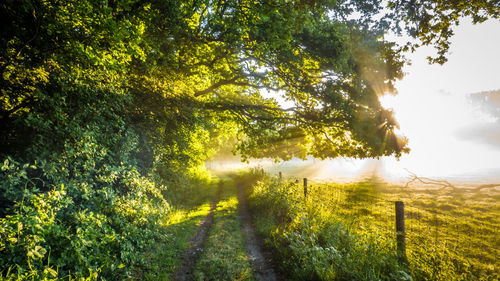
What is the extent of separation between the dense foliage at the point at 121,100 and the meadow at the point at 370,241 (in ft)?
13.3

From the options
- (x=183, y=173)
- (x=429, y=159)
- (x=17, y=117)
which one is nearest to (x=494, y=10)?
(x=17, y=117)

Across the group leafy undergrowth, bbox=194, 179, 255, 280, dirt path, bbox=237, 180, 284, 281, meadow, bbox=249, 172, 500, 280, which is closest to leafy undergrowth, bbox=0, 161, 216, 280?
leafy undergrowth, bbox=194, 179, 255, 280

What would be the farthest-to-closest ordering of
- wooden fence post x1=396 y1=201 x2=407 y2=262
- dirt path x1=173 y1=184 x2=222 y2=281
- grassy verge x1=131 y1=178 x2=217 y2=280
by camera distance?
dirt path x1=173 y1=184 x2=222 y2=281 < grassy verge x1=131 y1=178 x2=217 y2=280 < wooden fence post x1=396 y1=201 x2=407 y2=262

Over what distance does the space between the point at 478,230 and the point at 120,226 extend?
16.6m

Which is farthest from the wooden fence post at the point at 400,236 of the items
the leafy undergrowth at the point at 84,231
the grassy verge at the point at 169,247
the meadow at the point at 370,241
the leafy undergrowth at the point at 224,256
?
the leafy undergrowth at the point at 84,231

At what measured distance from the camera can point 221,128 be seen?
1681 cm

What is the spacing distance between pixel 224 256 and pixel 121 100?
6.15 m

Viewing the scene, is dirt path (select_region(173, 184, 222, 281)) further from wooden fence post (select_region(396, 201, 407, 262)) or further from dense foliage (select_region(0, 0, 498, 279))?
wooden fence post (select_region(396, 201, 407, 262))

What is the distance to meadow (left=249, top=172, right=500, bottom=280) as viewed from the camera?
4.27 m

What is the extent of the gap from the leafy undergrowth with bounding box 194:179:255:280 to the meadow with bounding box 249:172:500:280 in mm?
1107

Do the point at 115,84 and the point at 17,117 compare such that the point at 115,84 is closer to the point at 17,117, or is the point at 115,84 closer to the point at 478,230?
the point at 17,117

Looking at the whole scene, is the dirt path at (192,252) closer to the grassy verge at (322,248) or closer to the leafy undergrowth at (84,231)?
the leafy undergrowth at (84,231)

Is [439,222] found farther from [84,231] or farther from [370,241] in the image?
[84,231]

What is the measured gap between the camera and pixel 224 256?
6.62m
